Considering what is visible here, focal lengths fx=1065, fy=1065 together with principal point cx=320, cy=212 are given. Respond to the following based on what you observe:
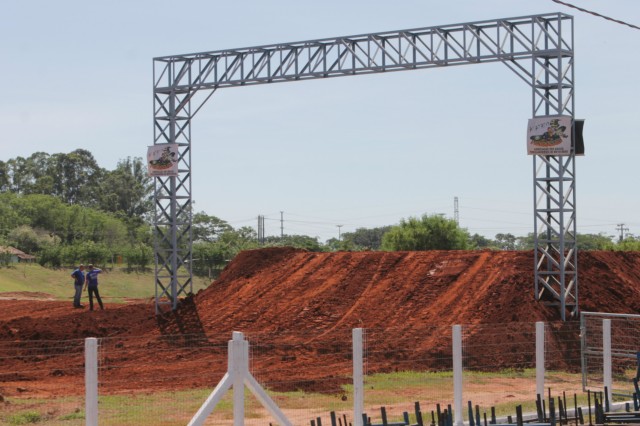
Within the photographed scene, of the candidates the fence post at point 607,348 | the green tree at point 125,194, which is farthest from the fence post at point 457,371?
the green tree at point 125,194

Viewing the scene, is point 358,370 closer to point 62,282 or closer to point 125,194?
point 62,282

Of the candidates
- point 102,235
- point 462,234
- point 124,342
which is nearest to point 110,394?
point 124,342

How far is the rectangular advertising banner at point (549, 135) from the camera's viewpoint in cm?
2767

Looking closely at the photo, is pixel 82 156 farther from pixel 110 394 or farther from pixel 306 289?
pixel 110 394

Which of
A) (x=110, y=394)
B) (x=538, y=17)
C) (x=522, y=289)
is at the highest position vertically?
(x=538, y=17)

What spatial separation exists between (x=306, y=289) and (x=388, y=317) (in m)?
4.89

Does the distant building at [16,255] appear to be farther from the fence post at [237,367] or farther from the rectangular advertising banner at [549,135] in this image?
the fence post at [237,367]

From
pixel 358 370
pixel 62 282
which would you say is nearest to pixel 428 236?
pixel 62 282

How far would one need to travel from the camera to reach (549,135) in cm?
2778

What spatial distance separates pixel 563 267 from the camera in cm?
2811

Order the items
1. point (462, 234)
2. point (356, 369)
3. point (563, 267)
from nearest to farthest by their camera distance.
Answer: point (356, 369) < point (563, 267) < point (462, 234)

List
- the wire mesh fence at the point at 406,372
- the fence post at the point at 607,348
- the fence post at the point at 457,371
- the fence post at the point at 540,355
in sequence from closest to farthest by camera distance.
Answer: the fence post at the point at 457,371 → the fence post at the point at 540,355 → the fence post at the point at 607,348 → the wire mesh fence at the point at 406,372

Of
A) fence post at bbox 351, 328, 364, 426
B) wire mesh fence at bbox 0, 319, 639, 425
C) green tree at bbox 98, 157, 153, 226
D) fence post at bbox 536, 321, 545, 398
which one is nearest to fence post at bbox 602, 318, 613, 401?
wire mesh fence at bbox 0, 319, 639, 425

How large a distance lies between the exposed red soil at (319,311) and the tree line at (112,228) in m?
28.3
